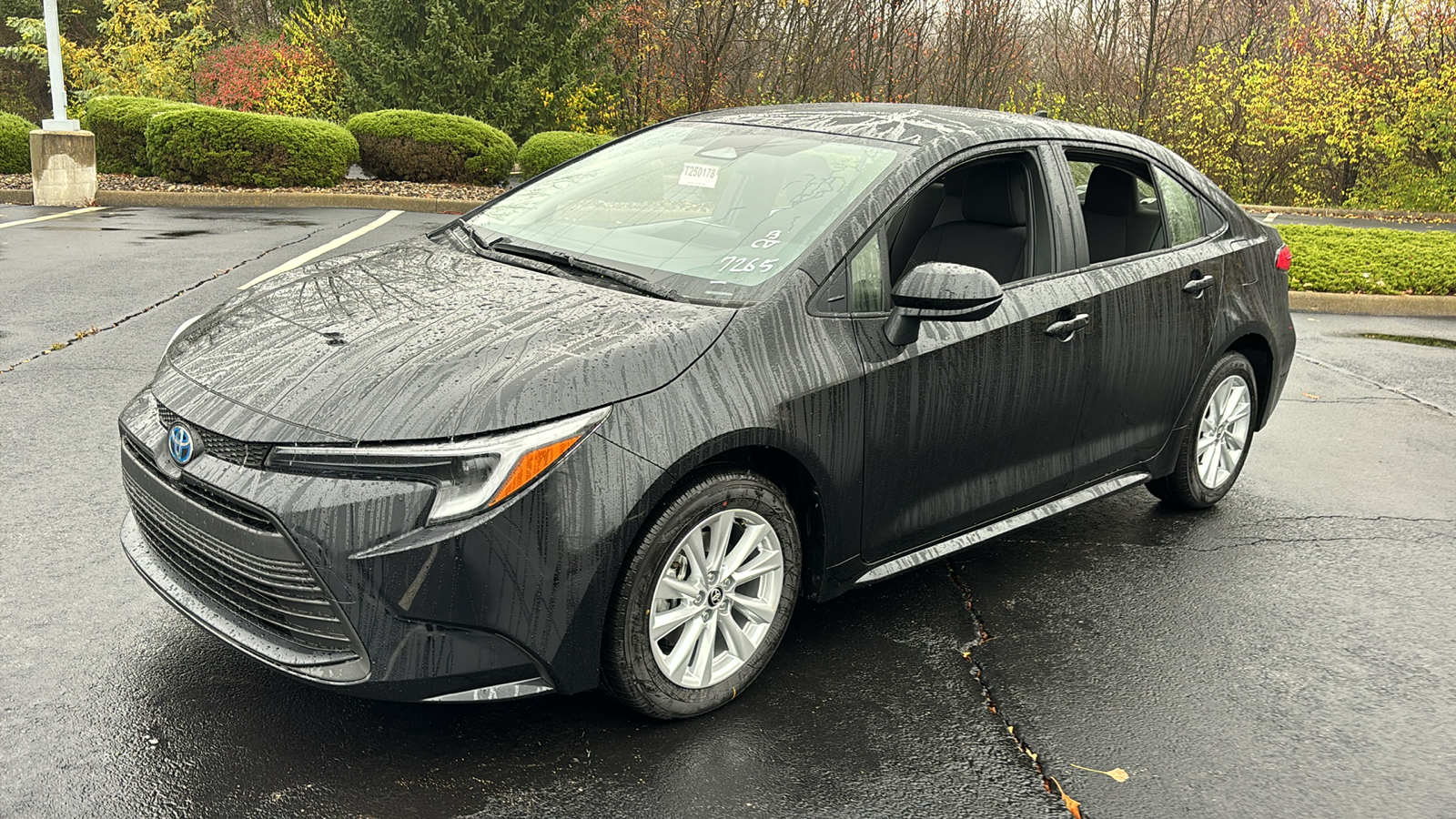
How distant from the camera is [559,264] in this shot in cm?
404

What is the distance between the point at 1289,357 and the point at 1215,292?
0.92 metres

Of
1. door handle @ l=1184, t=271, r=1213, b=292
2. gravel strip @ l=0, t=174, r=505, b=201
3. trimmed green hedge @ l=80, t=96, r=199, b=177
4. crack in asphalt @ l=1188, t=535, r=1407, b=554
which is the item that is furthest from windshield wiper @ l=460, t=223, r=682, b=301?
trimmed green hedge @ l=80, t=96, r=199, b=177

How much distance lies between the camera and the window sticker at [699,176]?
4.37 meters

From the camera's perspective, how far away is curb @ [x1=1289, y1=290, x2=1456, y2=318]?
37.7 ft

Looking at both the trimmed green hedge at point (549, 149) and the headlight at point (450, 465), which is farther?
the trimmed green hedge at point (549, 149)

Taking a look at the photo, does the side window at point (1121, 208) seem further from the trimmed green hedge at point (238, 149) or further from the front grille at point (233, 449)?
the trimmed green hedge at point (238, 149)

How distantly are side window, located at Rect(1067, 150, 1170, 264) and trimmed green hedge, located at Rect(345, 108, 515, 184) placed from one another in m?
15.2

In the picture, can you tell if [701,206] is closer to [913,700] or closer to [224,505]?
[913,700]

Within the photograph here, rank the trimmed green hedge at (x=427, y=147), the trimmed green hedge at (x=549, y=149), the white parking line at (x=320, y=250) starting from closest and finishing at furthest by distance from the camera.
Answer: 1. the white parking line at (x=320, y=250)
2. the trimmed green hedge at (x=427, y=147)
3. the trimmed green hedge at (x=549, y=149)

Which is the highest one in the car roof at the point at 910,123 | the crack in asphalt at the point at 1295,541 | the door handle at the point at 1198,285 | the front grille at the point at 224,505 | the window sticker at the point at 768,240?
the car roof at the point at 910,123

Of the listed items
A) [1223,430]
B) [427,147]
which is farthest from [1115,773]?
[427,147]

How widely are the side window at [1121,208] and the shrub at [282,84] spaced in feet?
71.6

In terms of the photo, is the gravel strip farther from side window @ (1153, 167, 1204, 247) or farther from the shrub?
side window @ (1153, 167, 1204, 247)

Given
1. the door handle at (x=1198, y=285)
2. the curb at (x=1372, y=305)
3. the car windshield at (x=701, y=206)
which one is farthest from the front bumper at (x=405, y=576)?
the curb at (x=1372, y=305)
